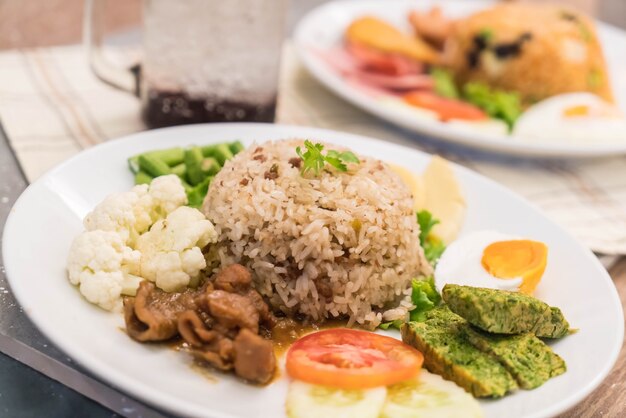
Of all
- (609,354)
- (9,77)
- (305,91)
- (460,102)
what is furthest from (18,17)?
(609,354)

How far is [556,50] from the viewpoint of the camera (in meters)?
4.70

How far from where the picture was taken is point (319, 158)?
8.57ft

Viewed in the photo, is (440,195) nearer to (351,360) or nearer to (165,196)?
(165,196)

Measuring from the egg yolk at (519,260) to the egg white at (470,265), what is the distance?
3 centimetres

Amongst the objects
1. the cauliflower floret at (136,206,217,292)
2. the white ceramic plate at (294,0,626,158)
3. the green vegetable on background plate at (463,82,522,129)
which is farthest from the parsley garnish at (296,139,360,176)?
the green vegetable on background plate at (463,82,522,129)

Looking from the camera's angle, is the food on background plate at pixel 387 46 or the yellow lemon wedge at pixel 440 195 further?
the food on background plate at pixel 387 46

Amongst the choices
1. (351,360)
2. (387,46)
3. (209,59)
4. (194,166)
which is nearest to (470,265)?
(351,360)

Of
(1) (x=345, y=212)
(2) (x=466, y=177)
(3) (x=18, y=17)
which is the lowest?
(3) (x=18, y=17)

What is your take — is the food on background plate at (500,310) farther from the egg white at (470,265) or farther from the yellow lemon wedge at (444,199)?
the yellow lemon wedge at (444,199)

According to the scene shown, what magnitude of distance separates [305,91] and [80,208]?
2289 millimetres

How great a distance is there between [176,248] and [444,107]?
8.01 ft

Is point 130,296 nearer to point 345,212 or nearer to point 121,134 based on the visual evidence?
point 345,212

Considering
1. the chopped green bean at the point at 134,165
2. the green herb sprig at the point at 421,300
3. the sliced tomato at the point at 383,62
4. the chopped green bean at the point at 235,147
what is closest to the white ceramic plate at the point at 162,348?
the chopped green bean at the point at 134,165

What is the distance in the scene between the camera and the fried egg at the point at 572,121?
A: 4.27 metres
